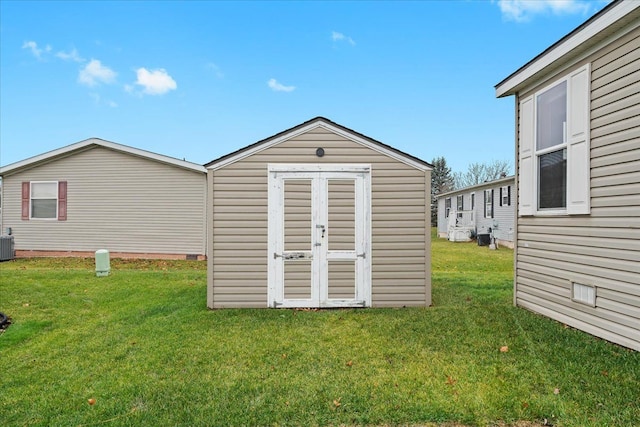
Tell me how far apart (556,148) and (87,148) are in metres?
14.6

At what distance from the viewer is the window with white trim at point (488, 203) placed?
1986 centimetres

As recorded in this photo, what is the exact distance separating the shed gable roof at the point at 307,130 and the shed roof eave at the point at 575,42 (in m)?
1.92

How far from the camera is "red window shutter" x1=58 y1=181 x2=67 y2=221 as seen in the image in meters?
13.6

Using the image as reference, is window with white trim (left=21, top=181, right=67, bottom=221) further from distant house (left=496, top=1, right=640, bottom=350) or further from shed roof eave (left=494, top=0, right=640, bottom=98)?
distant house (left=496, top=1, right=640, bottom=350)

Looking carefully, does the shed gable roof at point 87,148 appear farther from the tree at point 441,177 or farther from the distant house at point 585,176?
the tree at point 441,177

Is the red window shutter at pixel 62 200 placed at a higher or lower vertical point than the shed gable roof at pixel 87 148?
lower

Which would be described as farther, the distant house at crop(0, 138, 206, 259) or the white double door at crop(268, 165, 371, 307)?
the distant house at crop(0, 138, 206, 259)

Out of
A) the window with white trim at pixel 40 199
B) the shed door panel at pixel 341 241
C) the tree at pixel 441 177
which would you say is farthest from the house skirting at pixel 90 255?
the tree at pixel 441 177

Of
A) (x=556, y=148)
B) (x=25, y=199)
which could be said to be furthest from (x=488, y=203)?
(x=25, y=199)

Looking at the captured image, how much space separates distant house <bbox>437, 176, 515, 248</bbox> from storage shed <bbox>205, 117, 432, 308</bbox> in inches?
507

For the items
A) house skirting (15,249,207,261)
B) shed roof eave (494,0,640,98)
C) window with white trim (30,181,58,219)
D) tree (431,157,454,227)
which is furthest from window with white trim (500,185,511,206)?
tree (431,157,454,227)

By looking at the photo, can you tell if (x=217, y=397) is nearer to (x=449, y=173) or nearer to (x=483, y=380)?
(x=483, y=380)

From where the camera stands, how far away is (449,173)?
4909cm

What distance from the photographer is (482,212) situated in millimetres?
20938
